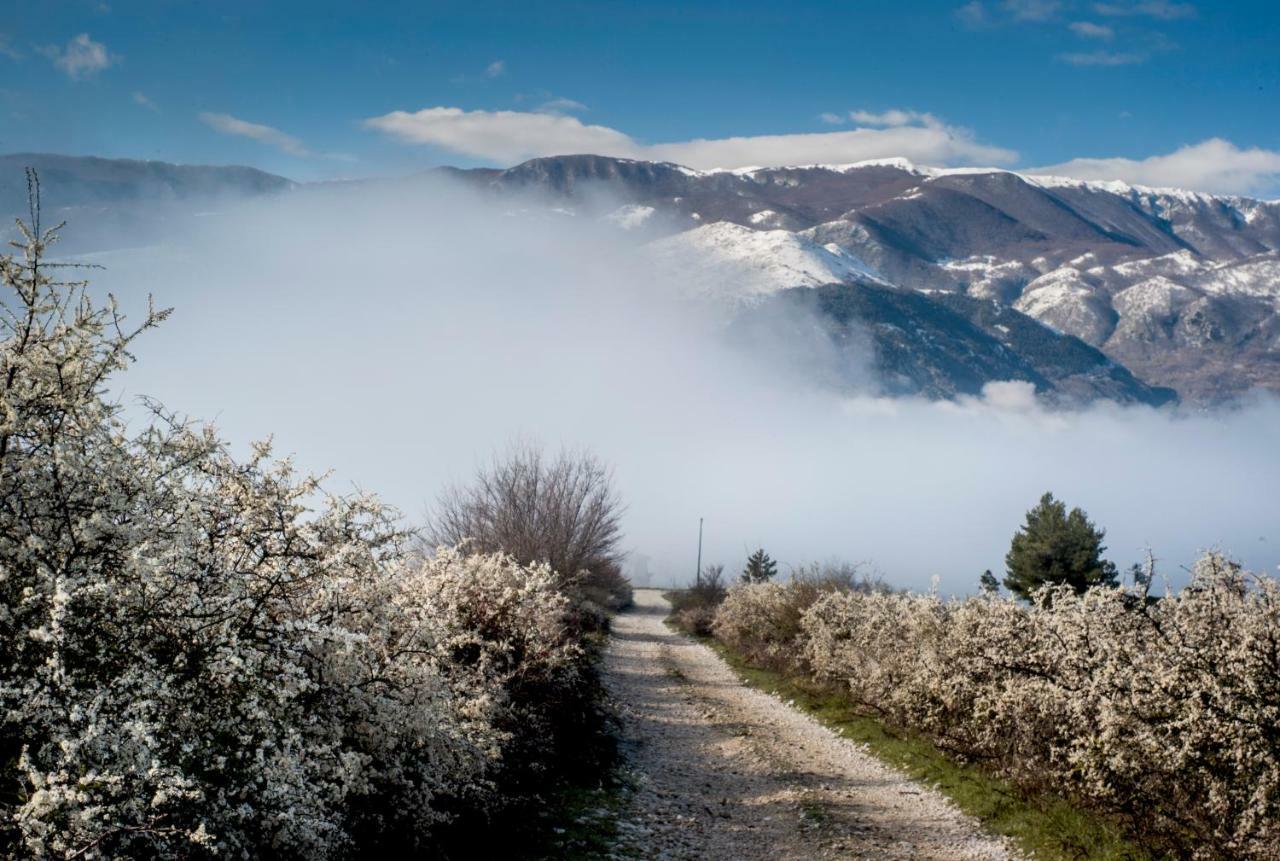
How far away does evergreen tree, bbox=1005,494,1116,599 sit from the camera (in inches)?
1457

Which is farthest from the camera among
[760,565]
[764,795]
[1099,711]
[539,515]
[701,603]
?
[760,565]

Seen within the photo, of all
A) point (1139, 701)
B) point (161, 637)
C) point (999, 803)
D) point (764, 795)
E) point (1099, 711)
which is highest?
point (161, 637)

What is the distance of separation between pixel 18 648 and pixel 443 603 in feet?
24.5

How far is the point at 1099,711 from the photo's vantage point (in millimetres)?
10023

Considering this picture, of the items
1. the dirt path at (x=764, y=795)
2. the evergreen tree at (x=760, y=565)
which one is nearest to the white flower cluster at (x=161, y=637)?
the dirt path at (x=764, y=795)

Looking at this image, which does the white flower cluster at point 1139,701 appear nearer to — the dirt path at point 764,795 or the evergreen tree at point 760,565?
the dirt path at point 764,795

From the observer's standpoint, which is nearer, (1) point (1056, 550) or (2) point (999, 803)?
(2) point (999, 803)

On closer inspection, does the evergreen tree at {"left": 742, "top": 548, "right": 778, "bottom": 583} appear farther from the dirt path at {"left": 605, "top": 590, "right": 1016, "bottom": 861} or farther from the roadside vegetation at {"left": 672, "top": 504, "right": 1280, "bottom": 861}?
the roadside vegetation at {"left": 672, "top": 504, "right": 1280, "bottom": 861}

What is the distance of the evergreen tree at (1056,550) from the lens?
3700 centimetres

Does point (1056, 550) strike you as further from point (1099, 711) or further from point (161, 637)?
point (161, 637)

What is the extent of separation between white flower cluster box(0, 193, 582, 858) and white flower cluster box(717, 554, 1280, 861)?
8.03m

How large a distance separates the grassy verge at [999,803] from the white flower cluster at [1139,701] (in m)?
0.29

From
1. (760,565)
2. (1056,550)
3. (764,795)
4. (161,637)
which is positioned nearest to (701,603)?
(760,565)

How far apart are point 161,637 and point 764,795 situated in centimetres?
1029
